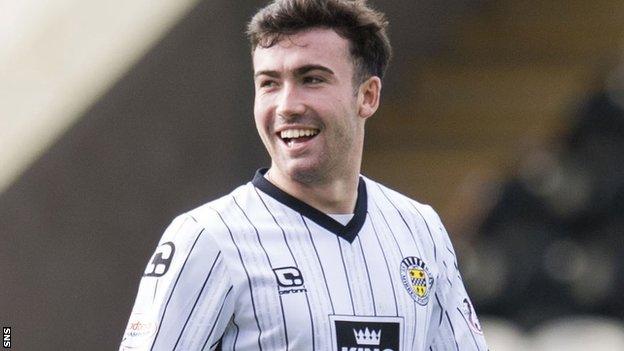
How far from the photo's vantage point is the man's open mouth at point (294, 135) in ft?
9.89

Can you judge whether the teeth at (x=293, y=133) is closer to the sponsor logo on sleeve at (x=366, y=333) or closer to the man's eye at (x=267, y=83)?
the man's eye at (x=267, y=83)

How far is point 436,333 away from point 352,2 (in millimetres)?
795

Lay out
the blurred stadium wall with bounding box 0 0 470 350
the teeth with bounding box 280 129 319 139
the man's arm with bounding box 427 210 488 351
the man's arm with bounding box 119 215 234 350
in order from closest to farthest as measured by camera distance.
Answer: the man's arm with bounding box 119 215 234 350
the teeth with bounding box 280 129 319 139
the man's arm with bounding box 427 210 488 351
the blurred stadium wall with bounding box 0 0 470 350

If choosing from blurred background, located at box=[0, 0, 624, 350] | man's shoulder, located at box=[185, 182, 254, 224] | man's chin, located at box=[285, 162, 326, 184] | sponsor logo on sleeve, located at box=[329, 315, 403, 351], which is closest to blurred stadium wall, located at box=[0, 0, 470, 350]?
blurred background, located at box=[0, 0, 624, 350]

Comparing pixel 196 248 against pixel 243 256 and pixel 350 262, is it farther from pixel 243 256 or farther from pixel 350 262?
pixel 350 262

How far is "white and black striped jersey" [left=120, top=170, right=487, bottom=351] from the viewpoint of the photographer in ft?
9.26

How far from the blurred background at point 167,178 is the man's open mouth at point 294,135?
342cm

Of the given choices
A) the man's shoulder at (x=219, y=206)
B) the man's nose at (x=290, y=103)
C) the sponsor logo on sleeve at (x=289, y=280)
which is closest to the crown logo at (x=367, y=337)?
the sponsor logo on sleeve at (x=289, y=280)

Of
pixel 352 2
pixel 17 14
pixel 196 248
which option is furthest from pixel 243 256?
pixel 17 14

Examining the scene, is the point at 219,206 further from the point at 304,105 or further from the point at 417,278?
the point at 417,278

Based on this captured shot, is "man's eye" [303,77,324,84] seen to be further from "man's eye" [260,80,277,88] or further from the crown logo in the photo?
the crown logo

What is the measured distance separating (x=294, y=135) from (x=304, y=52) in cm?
19

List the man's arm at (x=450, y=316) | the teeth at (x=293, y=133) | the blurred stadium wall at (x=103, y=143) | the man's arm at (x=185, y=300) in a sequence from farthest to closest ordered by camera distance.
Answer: the blurred stadium wall at (x=103, y=143) → the man's arm at (x=450, y=316) → the teeth at (x=293, y=133) → the man's arm at (x=185, y=300)

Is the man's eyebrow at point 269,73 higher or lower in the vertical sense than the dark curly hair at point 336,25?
lower
